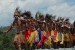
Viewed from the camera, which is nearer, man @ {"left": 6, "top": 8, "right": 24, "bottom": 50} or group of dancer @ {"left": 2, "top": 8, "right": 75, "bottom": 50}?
man @ {"left": 6, "top": 8, "right": 24, "bottom": 50}

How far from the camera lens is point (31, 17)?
34.2 feet

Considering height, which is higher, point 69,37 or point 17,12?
point 17,12

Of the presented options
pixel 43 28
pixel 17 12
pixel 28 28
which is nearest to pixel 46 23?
pixel 43 28

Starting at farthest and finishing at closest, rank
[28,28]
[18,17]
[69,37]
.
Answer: [69,37] < [28,28] < [18,17]

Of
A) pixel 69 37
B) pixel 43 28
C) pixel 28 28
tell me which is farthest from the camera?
pixel 69 37

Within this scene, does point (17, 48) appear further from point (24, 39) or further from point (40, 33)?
point (40, 33)

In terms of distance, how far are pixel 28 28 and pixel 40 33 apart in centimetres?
57

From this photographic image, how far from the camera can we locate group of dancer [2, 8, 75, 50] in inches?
393

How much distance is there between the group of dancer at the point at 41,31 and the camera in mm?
9977

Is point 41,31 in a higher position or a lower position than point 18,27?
lower

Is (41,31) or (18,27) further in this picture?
(41,31)

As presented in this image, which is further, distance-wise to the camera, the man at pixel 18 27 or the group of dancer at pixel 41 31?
the group of dancer at pixel 41 31

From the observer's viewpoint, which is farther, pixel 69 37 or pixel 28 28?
pixel 69 37

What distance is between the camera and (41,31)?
11.0 meters
